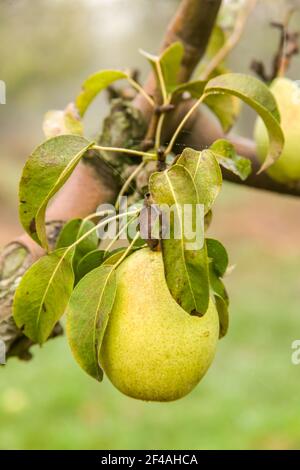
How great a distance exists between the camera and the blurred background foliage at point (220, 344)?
3.04m

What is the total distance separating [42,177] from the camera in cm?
62

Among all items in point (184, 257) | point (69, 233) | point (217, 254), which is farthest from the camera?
point (69, 233)

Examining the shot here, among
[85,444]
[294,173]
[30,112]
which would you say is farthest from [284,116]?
[30,112]

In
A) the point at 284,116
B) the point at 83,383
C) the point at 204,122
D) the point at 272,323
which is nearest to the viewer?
the point at 284,116

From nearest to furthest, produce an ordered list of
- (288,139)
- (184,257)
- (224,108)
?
(184,257) < (224,108) < (288,139)

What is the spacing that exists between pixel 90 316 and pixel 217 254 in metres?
0.13

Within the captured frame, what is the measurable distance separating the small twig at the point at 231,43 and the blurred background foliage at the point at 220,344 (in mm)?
183

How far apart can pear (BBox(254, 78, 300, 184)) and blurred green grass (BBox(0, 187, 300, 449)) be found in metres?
1.99

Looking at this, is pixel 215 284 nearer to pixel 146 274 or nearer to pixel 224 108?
pixel 146 274

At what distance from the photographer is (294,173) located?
42.4 inches

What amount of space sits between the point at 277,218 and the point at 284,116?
22.1 feet

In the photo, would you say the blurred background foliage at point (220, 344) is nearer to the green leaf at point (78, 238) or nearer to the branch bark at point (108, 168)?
the branch bark at point (108, 168)

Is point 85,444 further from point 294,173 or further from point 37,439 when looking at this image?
point 294,173

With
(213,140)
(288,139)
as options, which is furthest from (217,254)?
(213,140)
